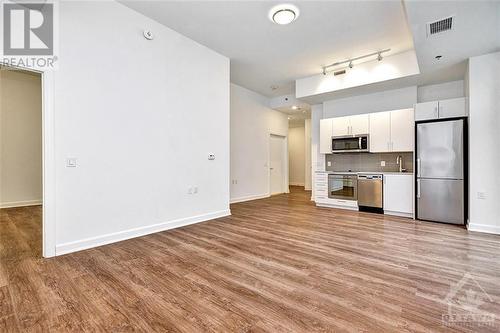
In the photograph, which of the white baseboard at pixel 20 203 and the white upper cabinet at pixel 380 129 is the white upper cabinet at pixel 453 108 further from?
the white baseboard at pixel 20 203

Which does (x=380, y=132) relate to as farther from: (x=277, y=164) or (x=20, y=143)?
(x=20, y=143)

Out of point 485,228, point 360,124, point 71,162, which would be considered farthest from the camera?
point 360,124

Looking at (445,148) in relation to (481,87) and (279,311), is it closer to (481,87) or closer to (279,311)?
(481,87)

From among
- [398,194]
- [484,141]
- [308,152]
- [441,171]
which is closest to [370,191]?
[398,194]

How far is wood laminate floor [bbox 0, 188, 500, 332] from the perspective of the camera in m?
1.58

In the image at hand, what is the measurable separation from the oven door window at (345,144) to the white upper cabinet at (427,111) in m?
1.23

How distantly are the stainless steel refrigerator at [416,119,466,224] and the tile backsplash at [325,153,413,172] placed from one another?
0.83m

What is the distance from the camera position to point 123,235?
324 cm

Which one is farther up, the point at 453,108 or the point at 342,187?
the point at 453,108

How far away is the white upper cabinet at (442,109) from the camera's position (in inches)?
159

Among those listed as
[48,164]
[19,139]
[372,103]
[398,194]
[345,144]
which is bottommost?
[398,194]

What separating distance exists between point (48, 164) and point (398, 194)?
5.71m

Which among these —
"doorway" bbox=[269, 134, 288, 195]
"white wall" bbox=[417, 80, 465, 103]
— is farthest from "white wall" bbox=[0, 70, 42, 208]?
"white wall" bbox=[417, 80, 465, 103]

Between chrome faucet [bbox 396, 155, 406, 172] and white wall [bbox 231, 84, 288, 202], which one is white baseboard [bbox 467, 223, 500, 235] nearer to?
chrome faucet [bbox 396, 155, 406, 172]
